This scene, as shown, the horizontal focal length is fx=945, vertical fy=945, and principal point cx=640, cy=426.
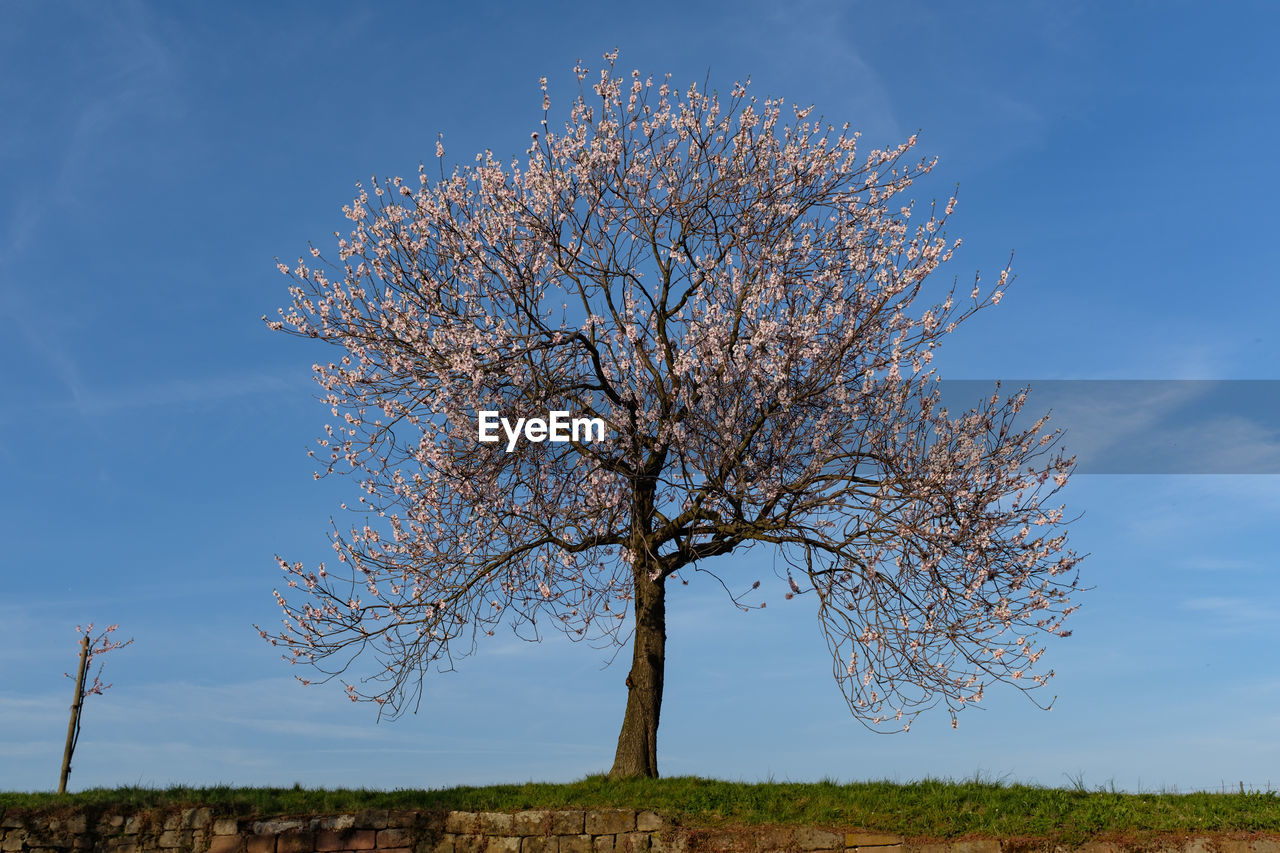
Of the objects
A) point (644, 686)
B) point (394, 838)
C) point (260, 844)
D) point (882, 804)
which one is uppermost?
point (644, 686)

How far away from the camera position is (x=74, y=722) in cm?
1644

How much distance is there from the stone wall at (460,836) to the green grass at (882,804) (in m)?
0.17

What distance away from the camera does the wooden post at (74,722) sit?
16.1m

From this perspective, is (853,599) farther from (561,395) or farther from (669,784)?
(561,395)

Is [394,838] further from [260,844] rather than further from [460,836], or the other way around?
[260,844]

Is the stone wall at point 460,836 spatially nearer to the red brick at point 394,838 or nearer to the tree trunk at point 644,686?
the red brick at point 394,838

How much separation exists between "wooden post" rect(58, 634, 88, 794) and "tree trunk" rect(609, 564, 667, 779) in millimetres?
9827

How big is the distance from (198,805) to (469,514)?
558cm

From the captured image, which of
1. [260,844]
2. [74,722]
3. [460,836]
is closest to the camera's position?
[460,836]

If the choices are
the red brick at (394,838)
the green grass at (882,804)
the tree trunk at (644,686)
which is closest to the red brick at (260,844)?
the green grass at (882,804)

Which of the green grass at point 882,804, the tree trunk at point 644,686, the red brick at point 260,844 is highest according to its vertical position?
the tree trunk at point 644,686

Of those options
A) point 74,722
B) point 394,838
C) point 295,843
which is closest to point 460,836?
point 394,838

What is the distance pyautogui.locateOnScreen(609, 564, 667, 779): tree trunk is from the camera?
1319cm

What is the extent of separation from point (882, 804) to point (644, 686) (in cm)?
358
